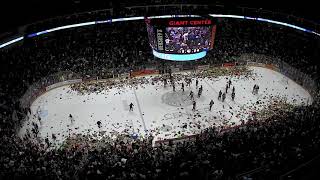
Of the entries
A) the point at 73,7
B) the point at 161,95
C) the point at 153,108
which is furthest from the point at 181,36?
the point at 73,7

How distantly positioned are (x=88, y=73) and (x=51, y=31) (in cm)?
581

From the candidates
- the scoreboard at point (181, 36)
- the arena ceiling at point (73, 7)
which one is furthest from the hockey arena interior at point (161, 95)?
the arena ceiling at point (73, 7)

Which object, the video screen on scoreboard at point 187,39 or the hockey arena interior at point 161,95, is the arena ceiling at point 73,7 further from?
the video screen on scoreboard at point 187,39

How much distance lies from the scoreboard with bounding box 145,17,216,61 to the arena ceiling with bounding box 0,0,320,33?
45.6 ft

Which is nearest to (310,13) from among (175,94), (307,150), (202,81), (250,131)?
(202,81)

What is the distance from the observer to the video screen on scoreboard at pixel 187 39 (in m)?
24.3

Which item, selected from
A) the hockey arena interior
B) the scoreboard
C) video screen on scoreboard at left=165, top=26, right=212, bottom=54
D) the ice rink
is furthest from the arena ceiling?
video screen on scoreboard at left=165, top=26, right=212, bottom=54

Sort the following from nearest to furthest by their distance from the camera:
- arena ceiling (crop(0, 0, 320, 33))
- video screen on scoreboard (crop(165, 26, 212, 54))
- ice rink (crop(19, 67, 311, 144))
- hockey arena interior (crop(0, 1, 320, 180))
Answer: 1. hockey arena interior (crop(0, 1, 320, 180))
2. ice rink (crop(19, 67, 311, 144))
3. video screen on scoreboard (crop(165, 26, 212, 54))
4. arena ceiling (crop(0, 0, 320, 33))

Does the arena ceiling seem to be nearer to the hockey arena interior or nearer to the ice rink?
the hockey arena interior

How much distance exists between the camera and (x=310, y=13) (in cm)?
3528

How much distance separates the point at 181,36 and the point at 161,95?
553 cm

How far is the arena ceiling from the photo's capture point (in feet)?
105

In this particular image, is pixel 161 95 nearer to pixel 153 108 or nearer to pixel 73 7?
pixel 153 108

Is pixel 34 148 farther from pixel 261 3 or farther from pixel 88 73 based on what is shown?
pixel 261 3
